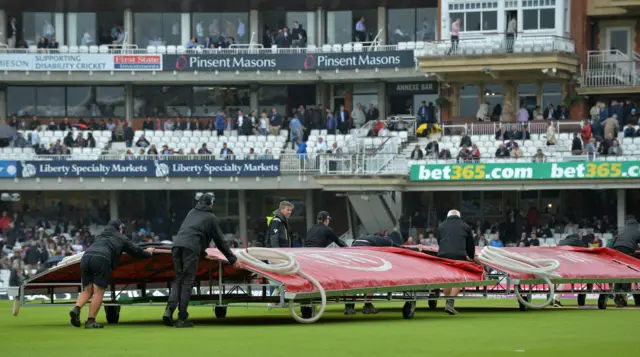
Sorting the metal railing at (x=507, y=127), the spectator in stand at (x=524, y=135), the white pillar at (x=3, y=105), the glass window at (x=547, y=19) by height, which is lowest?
the spectator in stand at (x=524, y=135)

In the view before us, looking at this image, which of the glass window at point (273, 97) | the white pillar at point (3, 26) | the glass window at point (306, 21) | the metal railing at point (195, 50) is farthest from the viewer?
the glass window at point (273, 97)

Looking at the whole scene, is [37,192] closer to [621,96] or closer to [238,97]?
[238,97]

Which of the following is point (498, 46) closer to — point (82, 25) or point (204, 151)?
point (204, 151)

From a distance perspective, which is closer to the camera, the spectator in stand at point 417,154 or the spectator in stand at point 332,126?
the spectator in stand at point 417,154

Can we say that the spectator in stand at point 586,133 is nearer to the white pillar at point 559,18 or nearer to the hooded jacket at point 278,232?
the white pillar at point 559,18

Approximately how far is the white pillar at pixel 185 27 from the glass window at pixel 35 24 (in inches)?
208

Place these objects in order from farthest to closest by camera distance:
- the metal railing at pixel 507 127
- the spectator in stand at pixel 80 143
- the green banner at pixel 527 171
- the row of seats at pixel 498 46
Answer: the spectator in stand at pixel 80 143 < the row of seats at pixel 498 46 < the metal railing at pixel 507 127 < the green banner at pixel 527 171

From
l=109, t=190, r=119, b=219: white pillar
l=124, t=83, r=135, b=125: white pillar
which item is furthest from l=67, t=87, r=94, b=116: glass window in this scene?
l=109, t=190, r=119, b=219: white pillar

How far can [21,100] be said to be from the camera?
175 ft

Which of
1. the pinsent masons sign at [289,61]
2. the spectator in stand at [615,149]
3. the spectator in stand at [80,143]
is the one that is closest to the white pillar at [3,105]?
the spectator in stand at [80,143]

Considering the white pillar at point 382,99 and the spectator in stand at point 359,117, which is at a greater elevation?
the white pillar at point 382,99

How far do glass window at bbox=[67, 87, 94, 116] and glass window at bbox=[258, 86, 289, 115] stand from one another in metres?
7.16

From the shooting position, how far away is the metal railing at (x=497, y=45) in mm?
44688

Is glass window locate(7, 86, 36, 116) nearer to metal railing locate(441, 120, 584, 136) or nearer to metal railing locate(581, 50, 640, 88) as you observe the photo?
metal railing locate(441, 120, 584, 136)
